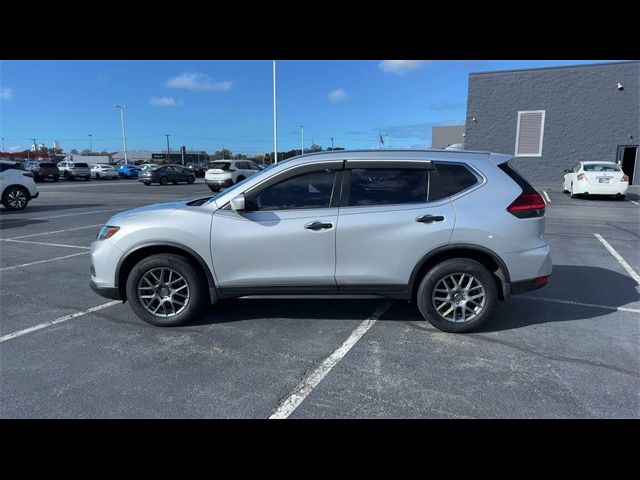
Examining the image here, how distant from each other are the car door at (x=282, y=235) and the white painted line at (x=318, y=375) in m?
0.56

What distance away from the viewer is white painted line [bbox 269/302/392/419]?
2.76m

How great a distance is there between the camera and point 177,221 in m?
3.93

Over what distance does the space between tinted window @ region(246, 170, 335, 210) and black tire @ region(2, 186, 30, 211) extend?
13.6 metres

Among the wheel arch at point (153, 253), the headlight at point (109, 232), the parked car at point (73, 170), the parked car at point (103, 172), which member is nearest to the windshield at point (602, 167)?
the wheel arch at point (153, 253)

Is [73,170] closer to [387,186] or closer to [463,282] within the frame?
[387,186]

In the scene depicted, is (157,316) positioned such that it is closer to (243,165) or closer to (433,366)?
(433,366)

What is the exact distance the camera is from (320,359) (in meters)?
3.45

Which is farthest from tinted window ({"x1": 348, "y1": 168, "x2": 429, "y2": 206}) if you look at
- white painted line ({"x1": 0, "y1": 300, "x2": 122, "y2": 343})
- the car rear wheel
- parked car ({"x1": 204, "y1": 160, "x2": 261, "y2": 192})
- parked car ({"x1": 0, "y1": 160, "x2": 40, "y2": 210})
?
parked car ({"x1": 204, "y1": 160, "x2": 261, "y2": 192})

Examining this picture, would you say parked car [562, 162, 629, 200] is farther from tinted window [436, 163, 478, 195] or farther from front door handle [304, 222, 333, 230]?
front door handle [304, 222, 333, 230]

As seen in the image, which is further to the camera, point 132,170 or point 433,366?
point 132,170

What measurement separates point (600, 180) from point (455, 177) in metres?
15.5

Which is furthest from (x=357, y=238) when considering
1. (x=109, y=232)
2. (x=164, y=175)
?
(x=164, y=175)

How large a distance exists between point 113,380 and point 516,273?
3.64 meters
